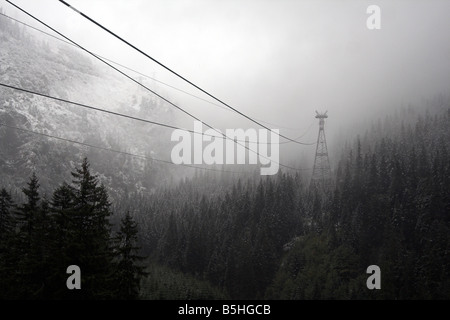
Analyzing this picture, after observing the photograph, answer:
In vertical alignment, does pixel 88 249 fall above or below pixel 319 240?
above

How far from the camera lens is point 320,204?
122m

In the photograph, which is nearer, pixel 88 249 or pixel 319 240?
pixel 88 249

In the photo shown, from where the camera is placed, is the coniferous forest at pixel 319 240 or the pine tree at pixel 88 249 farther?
the coniferous forest at pixel 319 240

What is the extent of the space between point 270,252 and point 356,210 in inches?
1157

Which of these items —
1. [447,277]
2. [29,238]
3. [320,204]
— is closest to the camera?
[29,238]

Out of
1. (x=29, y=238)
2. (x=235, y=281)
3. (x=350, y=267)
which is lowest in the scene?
(x=235, y=281)

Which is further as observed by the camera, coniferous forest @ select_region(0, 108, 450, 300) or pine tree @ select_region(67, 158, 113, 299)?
coniferous forest @ select_region(0, 108, 450, 300)

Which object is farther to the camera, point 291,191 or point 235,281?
point 291,191

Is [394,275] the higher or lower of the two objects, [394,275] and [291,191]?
the lower

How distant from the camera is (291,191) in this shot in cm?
13650
